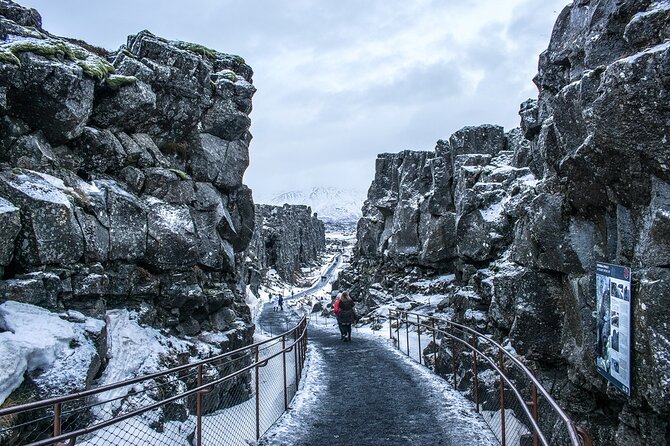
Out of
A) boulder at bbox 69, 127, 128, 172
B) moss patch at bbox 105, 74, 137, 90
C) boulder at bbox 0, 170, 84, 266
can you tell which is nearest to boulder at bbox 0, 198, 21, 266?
boulder at bbox 0, 170, 84, 266

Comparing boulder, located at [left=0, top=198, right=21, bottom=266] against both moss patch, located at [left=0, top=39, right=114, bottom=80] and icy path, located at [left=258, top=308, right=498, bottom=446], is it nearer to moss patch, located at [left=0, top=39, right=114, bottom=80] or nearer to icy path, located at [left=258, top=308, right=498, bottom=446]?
moss patch, located at [left=0, top=39, right=114, bottom=80]

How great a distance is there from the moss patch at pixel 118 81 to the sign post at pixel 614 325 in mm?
16057

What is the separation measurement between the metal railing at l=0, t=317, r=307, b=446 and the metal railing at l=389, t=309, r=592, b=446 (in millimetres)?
4126

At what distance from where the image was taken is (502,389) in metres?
7.50

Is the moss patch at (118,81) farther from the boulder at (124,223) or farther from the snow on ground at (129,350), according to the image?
the snow on ground at (129,350)

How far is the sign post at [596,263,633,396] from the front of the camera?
259 inches

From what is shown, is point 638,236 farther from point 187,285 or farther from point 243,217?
point 243,217

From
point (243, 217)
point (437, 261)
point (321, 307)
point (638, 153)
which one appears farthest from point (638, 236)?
point (321, 307)

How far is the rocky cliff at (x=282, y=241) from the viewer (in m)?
64.4

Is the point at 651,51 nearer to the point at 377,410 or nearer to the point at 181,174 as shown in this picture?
the point at 377,410

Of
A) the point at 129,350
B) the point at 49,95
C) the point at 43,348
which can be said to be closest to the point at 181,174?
the point at 49,95

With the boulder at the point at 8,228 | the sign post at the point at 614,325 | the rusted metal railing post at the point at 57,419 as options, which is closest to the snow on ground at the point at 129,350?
the boulder at the point at 8,228

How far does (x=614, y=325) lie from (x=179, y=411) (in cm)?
1130

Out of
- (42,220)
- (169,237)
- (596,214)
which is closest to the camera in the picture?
(596,214)
